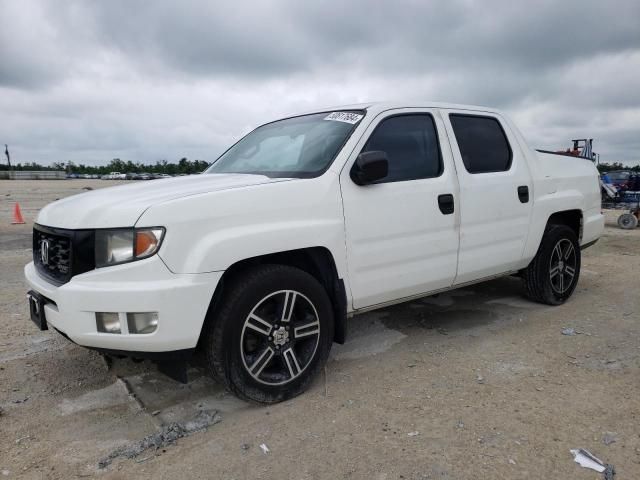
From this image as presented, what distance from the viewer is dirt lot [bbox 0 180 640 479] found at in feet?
8.00

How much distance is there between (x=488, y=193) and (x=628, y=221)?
957cm

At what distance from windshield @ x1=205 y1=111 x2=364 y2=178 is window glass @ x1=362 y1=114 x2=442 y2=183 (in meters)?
0.23

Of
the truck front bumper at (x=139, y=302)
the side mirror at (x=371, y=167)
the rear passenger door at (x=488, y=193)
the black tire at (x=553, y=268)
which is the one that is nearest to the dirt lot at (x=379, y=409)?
the black tire at (x=553, y=268)

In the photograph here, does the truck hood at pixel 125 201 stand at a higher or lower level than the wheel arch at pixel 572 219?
higher

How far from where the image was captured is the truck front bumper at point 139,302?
8.38 ft

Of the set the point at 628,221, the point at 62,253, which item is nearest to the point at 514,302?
the point at 62,253

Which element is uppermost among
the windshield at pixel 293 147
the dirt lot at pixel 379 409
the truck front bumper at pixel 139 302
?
the windshield at pixel 293 147

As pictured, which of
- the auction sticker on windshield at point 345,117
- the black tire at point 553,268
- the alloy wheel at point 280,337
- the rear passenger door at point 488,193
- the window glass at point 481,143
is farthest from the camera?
the black tire at point 553,268

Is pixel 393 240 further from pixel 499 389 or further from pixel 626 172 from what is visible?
pixel 626 172

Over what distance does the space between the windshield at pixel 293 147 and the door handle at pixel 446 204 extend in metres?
0.85

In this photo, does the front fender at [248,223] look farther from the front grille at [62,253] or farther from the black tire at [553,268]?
the black tire at [553,268]

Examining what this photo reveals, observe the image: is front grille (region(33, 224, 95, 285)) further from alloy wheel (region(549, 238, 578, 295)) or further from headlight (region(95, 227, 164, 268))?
alloy wheel (region(549, 238, 578, 295))

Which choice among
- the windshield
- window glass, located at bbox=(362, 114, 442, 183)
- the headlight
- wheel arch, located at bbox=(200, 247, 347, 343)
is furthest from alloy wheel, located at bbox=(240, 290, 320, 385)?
window glass, located at bbox=(362, 114, 442, 183)

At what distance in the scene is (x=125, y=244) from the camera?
8.55 feet
